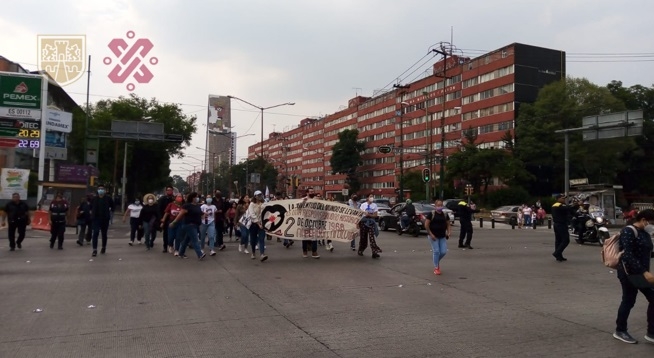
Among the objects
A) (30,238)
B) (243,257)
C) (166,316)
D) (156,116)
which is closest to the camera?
(166,316)

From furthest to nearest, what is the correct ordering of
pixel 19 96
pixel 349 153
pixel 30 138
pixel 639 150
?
1. pixel 349 153
2. pixel 639 150
3. pixel 30 138
4. pixel 19 96

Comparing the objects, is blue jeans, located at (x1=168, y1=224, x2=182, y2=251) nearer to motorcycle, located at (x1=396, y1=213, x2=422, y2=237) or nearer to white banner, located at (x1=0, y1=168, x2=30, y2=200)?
motorcycle, located at (x1=396, y1=213, x2=422, y2=237)

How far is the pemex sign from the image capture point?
101 feet

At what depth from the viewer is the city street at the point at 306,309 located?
614cm

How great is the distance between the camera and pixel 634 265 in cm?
625

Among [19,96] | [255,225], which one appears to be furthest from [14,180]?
[255,225]

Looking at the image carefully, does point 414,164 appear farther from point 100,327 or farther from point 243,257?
point 100,327

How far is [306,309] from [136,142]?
54.9 metres

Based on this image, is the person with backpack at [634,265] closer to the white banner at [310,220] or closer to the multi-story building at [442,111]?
the white banner at [310,220]

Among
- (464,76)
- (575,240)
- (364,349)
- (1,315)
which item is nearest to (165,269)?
(1,315)

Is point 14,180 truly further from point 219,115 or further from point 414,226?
point 219,115

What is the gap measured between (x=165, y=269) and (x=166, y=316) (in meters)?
4.76

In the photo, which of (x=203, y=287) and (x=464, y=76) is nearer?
(x=203, y=287)

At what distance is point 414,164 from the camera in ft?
309
